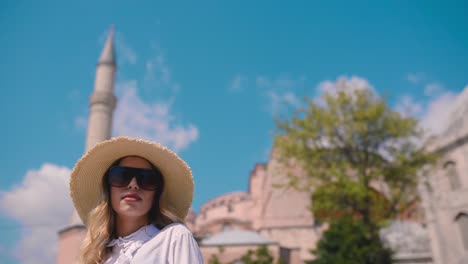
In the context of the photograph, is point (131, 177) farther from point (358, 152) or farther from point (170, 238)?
point (358, 152)

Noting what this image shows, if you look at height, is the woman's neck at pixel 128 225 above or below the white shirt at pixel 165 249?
above

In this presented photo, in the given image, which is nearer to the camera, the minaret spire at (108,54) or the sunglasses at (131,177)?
the sunglasses at (131,177)

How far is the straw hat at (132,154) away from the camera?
7.76 ft

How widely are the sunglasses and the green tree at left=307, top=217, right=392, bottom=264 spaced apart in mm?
15557

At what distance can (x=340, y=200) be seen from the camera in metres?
17.8

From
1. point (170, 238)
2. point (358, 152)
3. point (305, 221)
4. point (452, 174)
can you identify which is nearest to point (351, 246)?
point (358, 152)

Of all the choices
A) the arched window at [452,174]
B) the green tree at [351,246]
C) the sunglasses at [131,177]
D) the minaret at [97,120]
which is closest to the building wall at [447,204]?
the arched window at [452,174]

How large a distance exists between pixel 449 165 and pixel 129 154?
2260 centimetres

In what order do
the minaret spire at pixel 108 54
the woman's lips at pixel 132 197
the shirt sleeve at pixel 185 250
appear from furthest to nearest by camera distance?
1. the minaret spire at pixel 108 54
2. the woman's lips at pixel 132 197
3. the shirt sleeve at pixel 185 250

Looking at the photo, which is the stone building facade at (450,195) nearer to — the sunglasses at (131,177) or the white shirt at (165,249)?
the sunglasses at (131,177)

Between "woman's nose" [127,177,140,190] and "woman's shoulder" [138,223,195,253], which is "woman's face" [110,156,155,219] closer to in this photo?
"woman's nose" [127,177,140,190]

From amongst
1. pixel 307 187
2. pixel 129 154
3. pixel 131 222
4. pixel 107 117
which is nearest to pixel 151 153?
pixel 129 154

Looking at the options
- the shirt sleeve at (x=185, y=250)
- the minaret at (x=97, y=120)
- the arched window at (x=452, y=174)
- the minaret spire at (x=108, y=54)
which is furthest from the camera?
the minaret spire at (x=108, y=54)

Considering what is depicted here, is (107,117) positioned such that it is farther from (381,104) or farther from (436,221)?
(436,221)
